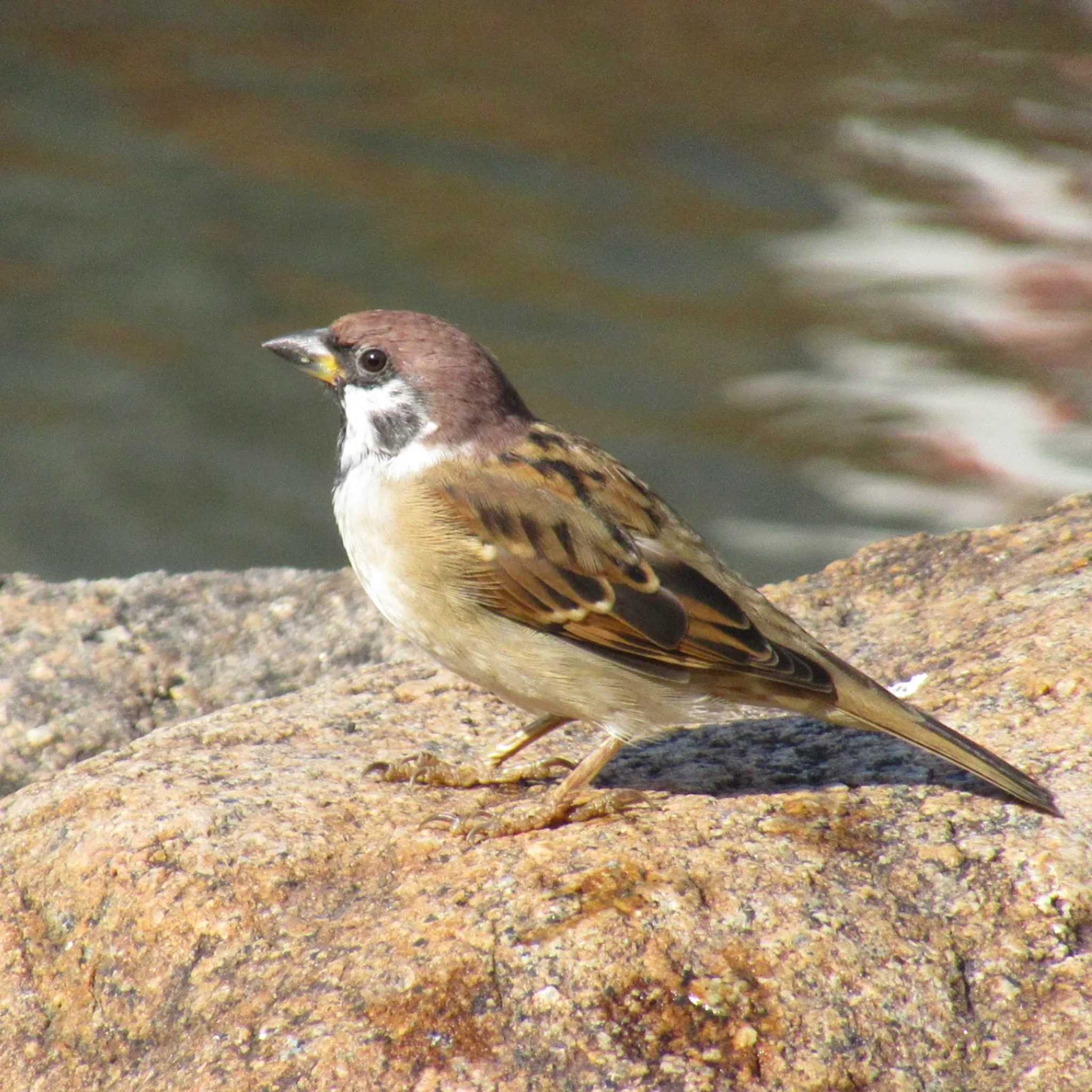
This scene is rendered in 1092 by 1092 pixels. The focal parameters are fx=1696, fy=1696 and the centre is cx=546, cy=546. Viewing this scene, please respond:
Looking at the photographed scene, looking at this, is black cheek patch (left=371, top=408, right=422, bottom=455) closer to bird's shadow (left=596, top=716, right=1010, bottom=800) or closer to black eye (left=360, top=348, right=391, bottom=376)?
black eye (left=360, top=348, right=391, bottom=376)

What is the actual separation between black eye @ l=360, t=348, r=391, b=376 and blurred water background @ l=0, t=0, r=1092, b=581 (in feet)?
16.0

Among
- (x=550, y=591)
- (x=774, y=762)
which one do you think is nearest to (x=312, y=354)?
(x=550, y=591)

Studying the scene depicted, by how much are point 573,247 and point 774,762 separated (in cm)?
653

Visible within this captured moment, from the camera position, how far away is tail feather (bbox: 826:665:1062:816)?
3.99 meters

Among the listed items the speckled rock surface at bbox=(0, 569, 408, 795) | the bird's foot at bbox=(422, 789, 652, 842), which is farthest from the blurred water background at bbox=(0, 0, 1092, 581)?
the bird's foot at bbox=(422, 789, 652, 842)

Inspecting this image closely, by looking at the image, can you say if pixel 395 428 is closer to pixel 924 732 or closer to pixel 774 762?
pixel 774 762

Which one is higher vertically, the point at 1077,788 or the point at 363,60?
the point at 363,60

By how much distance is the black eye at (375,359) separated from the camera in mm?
4859

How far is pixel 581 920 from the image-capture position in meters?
3.60

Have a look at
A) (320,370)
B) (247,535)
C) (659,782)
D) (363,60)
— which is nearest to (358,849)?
(659,782)

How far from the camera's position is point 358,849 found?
13.3 ft

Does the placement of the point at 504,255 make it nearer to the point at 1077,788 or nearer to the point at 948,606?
the point at 948,606

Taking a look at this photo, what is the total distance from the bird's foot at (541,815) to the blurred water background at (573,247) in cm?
530

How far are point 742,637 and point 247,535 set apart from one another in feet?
19.9
